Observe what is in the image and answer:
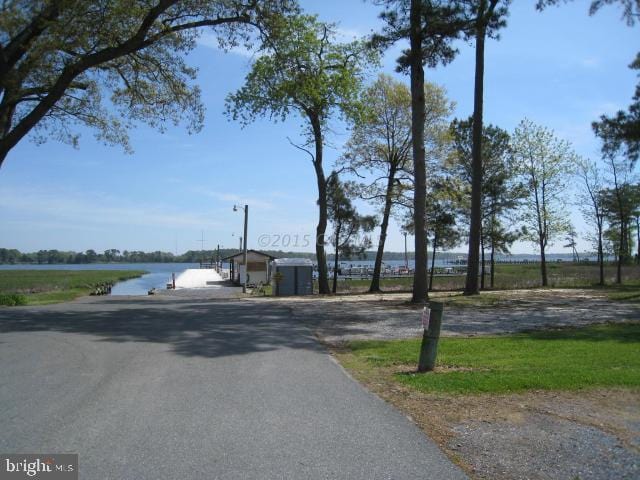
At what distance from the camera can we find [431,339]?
26.8 feet

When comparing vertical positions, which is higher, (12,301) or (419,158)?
(419,158)

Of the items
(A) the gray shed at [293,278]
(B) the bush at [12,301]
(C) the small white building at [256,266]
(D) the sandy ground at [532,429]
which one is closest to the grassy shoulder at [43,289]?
(B) the bush at [12,301]

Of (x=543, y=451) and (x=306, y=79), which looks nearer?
(x=543, y=451)

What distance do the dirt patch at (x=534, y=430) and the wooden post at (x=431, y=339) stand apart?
1.02 meters

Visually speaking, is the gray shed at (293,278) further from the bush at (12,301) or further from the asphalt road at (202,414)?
the asphalt road at (202,414)

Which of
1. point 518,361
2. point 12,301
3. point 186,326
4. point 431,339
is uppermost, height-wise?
point 431,339

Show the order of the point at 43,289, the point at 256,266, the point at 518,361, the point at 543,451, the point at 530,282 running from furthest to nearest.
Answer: the point at 256,266 → the point at 43,289 → the point at 530,282 → the point at 518,361 → the point at 543,451

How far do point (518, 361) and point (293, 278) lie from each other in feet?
86.6

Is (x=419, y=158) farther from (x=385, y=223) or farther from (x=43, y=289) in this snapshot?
(x=43, y=289)

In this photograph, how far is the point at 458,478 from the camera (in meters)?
4.23

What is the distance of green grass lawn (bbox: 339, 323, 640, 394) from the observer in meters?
7.07

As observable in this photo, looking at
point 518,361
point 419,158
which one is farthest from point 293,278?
point 518,361

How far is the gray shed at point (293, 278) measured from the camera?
34.0 meters

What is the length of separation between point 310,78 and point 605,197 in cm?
2456
